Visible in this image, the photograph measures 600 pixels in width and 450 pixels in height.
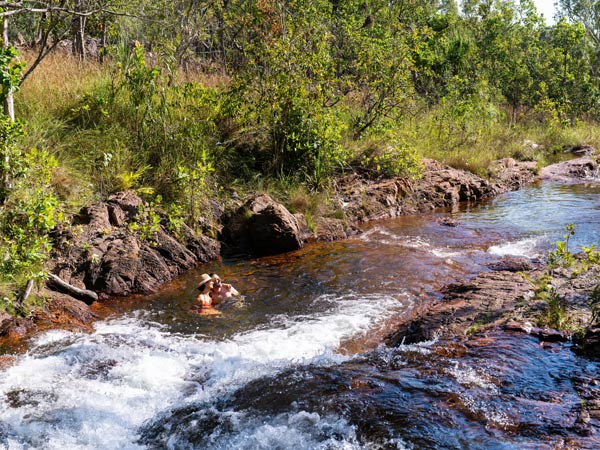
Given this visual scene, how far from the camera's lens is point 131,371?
17.2ft

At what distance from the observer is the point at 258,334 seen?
247 inches

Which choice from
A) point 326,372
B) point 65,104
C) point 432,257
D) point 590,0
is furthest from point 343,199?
point 590,0

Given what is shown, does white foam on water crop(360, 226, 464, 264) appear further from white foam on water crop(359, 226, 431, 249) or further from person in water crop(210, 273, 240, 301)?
person in water crop(210, 273, 240, 301)

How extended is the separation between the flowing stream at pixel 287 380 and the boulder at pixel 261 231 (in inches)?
58.1

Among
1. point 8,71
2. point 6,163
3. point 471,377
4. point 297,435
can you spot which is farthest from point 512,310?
point 8,71

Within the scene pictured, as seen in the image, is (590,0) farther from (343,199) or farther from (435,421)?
(435,421)

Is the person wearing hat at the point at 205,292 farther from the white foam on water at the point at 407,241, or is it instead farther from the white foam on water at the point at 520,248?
the white foam on water at the point at 520,248

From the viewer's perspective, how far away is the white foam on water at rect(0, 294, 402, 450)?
13.9ft

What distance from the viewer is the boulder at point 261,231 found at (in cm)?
932

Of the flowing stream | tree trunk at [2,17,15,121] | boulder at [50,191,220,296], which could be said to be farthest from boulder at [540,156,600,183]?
tree trunk at [2,17,15,121]

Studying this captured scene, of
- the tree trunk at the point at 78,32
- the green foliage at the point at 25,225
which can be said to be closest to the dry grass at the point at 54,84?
the tree trunk at the point at 78,32

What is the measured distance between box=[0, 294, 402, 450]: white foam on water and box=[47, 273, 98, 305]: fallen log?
0.61m

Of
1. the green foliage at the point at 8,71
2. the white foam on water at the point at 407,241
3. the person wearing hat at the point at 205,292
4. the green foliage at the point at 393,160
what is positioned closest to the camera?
the green foliage at the point at 8,71

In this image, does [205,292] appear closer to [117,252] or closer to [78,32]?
[117,252]
